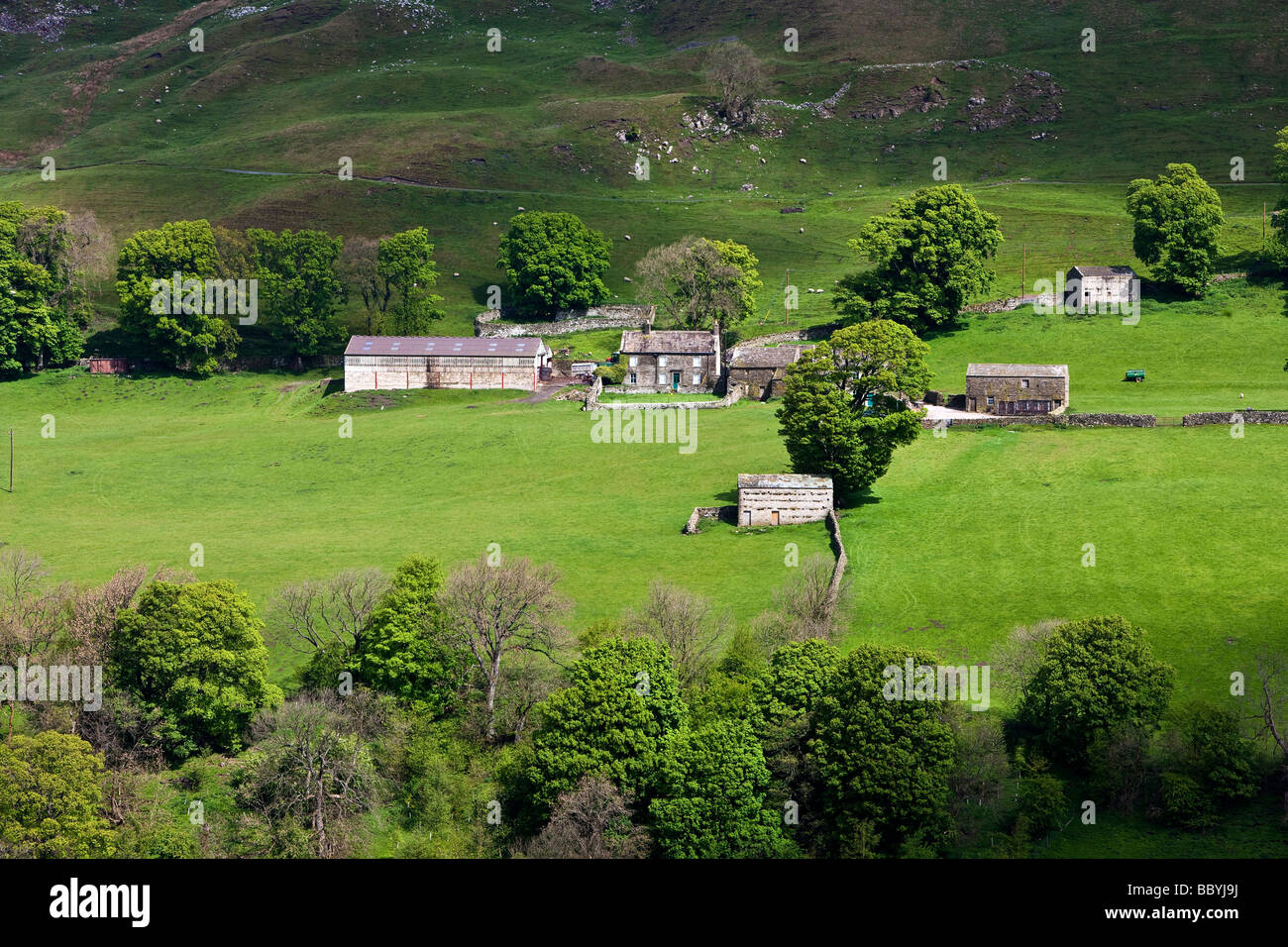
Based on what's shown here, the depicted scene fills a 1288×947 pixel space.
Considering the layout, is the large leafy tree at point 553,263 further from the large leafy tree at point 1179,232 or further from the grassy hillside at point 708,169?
the large leafy tree at point 1179,232

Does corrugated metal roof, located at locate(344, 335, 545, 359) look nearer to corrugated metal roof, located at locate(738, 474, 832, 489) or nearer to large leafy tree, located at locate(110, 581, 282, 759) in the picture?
corrugated metal roof, located at locate(738, 474, 832, 489)

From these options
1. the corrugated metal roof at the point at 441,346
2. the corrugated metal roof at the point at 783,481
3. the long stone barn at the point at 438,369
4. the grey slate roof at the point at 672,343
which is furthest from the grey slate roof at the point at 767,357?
the corrugated metal roof at the point at 783,481

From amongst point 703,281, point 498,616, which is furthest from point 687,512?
point 703,281

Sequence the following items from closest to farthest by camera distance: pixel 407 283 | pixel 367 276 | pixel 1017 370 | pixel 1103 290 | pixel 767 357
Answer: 1. pixel 1017 370
2. pixel 767 357
3. pixel 1103 290
4. pixel 407 283
5. pixel 367 276

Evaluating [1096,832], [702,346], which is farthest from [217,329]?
[1096,832]

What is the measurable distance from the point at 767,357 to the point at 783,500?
3228cm

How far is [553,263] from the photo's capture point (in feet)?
444

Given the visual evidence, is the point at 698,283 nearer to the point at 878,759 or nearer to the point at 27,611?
the point at 27,611

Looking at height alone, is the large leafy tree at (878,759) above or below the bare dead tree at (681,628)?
below

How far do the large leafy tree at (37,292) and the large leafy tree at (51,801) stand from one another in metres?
74.3

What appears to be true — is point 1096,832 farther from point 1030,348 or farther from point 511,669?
point 1030,348

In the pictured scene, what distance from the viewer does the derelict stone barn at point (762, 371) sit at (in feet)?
358

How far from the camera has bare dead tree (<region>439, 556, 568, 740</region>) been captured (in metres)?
63.6

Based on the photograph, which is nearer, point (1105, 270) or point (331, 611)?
point (331, 611)
